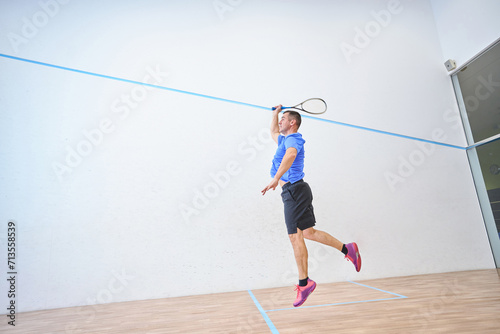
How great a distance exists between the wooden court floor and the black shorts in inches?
21.7

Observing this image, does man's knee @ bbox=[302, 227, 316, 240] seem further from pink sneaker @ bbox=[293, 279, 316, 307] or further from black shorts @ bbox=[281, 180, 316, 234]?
pink sneaker @ bbox=[293, 279, 316, 307]

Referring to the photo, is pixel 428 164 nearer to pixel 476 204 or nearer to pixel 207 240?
pixel 476 204

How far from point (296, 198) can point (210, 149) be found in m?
1.61

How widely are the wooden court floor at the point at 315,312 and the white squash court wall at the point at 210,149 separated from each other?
365mm

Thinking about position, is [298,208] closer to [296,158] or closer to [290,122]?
[296,158]

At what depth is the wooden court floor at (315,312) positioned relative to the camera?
1648 mm

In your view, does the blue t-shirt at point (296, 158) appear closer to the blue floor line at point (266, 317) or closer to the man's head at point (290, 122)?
the man's head at point (290, 122)

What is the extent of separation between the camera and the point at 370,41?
414 cm

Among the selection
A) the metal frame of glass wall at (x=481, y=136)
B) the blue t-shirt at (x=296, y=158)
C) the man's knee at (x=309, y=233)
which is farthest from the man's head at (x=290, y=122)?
the metal frame of glass wall at (x=481, y=136)

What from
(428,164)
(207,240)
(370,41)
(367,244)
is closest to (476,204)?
(428,164)

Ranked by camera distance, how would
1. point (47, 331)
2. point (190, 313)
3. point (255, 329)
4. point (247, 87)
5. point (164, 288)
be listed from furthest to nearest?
point (247, 87), point (164, 288), point (190, 313), point (47, 331), point (255, 329)

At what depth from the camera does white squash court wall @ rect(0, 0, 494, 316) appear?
306 centimetres

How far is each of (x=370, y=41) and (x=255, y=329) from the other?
384 centimetres

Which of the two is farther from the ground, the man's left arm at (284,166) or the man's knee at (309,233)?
the man's left arm at (284,166)
